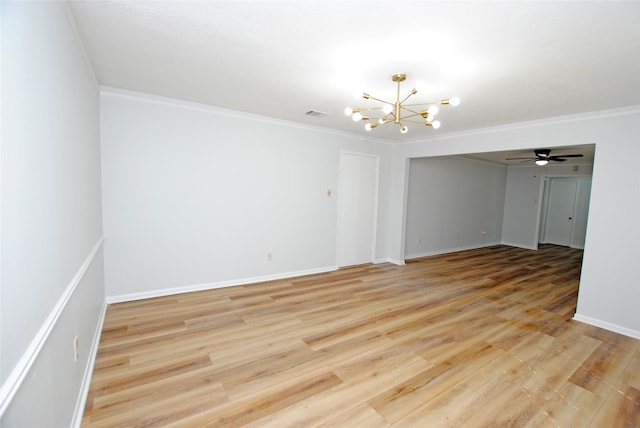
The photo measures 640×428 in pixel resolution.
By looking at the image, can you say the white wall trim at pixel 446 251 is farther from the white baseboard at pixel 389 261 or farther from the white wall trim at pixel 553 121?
the white wall trim at pixel 553 121

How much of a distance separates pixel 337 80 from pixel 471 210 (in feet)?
20.3

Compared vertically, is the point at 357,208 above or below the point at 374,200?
below

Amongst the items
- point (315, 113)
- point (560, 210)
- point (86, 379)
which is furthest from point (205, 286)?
point (560, 210)

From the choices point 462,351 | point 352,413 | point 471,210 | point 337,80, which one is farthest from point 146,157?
point 471,210

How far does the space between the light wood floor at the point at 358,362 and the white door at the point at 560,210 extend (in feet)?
17.4

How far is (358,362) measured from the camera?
248 cm

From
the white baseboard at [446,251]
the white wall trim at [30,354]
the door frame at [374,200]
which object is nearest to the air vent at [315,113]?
the door frame at [374,200]

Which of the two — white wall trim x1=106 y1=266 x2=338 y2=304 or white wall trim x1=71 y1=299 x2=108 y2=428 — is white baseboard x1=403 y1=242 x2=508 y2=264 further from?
white wall trim x1=71 y1=299 x2=108 y2=428

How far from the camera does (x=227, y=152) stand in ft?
13.1

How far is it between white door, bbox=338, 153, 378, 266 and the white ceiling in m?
2.03

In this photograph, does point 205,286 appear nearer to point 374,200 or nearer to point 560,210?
point 374,200

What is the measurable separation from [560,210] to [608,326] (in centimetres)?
640

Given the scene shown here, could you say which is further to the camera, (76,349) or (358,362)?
(358,362)

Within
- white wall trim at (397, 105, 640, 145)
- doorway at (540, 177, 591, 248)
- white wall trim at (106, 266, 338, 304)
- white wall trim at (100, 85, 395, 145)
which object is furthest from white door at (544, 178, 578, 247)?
white wall trim at (106, 266, 338, 304)
